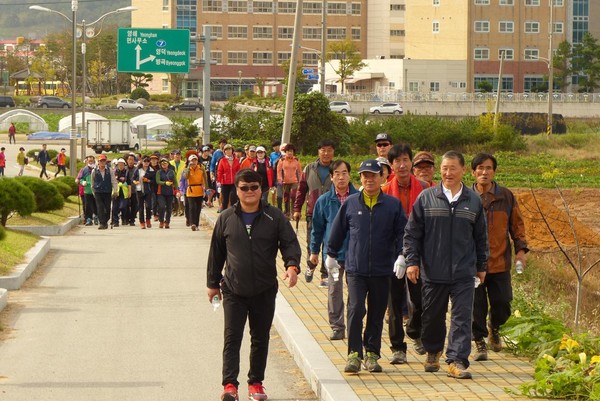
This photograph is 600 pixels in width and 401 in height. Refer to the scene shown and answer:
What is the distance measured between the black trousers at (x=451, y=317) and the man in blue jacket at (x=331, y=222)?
5.01 feet

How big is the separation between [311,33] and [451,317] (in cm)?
13133

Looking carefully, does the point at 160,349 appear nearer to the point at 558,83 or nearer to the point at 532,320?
the point at 532,320

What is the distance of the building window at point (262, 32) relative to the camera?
138375 millimetres

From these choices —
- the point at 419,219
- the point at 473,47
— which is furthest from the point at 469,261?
the point at 473,47

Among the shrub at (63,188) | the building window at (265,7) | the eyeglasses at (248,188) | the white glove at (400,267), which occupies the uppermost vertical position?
the building window at (265,7)

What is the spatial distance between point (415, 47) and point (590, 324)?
4013 inches

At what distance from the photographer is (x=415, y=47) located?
116m

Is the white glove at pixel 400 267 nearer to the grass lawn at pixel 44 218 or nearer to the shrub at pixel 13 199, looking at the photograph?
the shrub at pixel 13 199

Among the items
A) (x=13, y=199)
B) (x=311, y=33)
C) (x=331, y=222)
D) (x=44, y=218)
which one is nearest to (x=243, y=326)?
(x=331, y=222)

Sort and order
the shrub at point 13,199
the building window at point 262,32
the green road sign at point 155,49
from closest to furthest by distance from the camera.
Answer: the shrub at point 13,199, the green road sign at point 155,49, the building window at point 262,32

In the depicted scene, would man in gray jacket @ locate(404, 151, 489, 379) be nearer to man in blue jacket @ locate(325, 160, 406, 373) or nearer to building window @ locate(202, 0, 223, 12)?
man in blue jacket @ locate(325, 160, 406, 373)

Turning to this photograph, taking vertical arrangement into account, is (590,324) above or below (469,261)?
below

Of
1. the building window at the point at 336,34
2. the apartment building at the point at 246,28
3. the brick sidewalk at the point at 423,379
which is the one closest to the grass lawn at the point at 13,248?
the brick sidewalk at the point at 423,379

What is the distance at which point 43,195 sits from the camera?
27469mm
